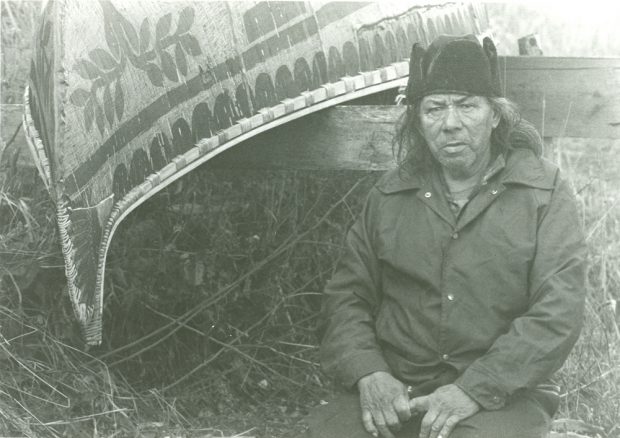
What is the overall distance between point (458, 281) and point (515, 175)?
36 centimetres

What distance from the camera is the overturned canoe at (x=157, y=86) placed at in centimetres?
286

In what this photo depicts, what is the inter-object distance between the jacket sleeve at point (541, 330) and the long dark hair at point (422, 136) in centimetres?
39

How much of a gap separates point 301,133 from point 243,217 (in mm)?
920

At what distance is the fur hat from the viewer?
273cm

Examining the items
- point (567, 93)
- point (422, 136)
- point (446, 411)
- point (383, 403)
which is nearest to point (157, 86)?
point (422, 136)

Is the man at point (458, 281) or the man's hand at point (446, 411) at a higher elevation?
the man at point (458, 281)

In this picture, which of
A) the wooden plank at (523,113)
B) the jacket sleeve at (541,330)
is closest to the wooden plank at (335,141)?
the wooden plank at (523,113)

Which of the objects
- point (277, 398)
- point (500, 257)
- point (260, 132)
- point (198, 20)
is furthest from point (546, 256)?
point (277, 398)

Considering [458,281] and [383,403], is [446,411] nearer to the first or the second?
[383,403]

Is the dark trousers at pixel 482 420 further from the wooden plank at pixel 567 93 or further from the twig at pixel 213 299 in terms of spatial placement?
the wooden plank at pixel 567 93

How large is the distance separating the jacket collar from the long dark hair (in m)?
0.04

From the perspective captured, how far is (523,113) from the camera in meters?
4.08

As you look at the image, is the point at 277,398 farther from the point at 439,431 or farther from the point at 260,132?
the point at 439,431

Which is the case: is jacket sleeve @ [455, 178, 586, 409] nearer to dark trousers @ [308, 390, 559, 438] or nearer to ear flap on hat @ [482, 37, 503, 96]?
dark trousers @ [308, 390, 559, 438]
